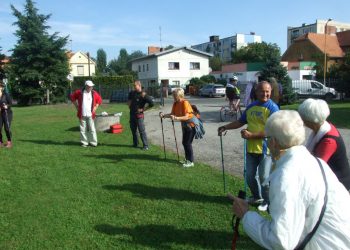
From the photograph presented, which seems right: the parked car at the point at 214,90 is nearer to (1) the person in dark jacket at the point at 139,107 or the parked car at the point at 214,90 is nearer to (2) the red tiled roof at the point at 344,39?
(1) the person in dark jacket at the point at 139,107

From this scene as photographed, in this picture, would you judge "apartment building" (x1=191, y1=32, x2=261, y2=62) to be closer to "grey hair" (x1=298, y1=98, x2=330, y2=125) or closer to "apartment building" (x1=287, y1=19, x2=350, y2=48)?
"apartment building" (x1=287, y1=19, x2=350, y2=48)

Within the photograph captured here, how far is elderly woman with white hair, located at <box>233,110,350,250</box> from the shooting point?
Result: 7.42ft

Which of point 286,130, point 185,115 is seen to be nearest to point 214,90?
point 185,115

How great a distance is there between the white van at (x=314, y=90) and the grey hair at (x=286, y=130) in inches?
1326

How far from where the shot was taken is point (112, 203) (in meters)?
6.52

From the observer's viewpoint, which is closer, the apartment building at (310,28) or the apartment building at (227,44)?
the apartment building at (310,28)

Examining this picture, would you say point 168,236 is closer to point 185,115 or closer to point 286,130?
point 286,130

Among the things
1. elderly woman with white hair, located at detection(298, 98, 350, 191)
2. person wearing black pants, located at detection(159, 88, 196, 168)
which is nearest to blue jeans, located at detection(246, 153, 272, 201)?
elderly woman with white hair, located at detection(298, 98, 350, 191)

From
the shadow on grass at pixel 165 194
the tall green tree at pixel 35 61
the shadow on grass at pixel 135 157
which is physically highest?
the tall green tree at pixel 35 61

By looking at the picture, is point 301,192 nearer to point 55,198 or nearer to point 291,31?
point 55,198

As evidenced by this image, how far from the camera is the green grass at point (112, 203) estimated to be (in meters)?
5.11

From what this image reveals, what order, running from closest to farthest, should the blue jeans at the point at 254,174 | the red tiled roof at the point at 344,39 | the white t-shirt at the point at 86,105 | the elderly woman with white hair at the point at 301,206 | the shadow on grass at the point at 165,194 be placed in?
the elderly woman with white hair at the point at 301,206
the blue jeans at the point at 254,174
the shadow on grass at the point at 165,194
the white t-shirt at the point at 86,105
the red tiled roof at the point at 344,39

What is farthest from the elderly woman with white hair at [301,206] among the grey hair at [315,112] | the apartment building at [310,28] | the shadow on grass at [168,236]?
the apartment building at [310,28]

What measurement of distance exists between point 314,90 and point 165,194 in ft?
103
